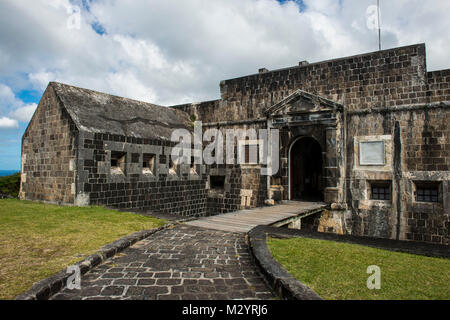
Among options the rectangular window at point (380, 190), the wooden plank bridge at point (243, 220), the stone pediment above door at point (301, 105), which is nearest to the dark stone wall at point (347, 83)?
the stone pediment above door at point (301, 105)

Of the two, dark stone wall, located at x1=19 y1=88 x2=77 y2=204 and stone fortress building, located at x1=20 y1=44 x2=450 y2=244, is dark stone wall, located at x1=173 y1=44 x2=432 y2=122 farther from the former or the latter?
dark stone wall, located at x1=19 y1=88 x2=77 y2=204

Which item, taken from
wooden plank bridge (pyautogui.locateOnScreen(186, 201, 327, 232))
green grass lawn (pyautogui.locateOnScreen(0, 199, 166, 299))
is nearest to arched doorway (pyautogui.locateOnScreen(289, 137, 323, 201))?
wooden plank bridge (pyautogui.locateOnScreen(186, 201, 327, 232))

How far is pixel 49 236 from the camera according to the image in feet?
19.0

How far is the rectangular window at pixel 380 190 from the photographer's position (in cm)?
1078

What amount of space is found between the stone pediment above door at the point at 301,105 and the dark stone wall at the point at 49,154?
781cm

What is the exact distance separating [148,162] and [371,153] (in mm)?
8505

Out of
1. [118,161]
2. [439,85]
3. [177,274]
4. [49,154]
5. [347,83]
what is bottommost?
[177,274]

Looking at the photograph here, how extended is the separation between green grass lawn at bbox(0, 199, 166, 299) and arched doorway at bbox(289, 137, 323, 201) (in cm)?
769

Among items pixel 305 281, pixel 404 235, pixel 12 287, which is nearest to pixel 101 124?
pixel 12 287

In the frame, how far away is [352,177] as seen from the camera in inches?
444

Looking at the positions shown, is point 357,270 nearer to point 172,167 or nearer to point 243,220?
point 243,220

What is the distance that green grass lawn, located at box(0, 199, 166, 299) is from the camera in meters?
3.85

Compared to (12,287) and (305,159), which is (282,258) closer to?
(12,287)

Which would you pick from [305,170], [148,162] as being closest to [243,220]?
[148,162]
